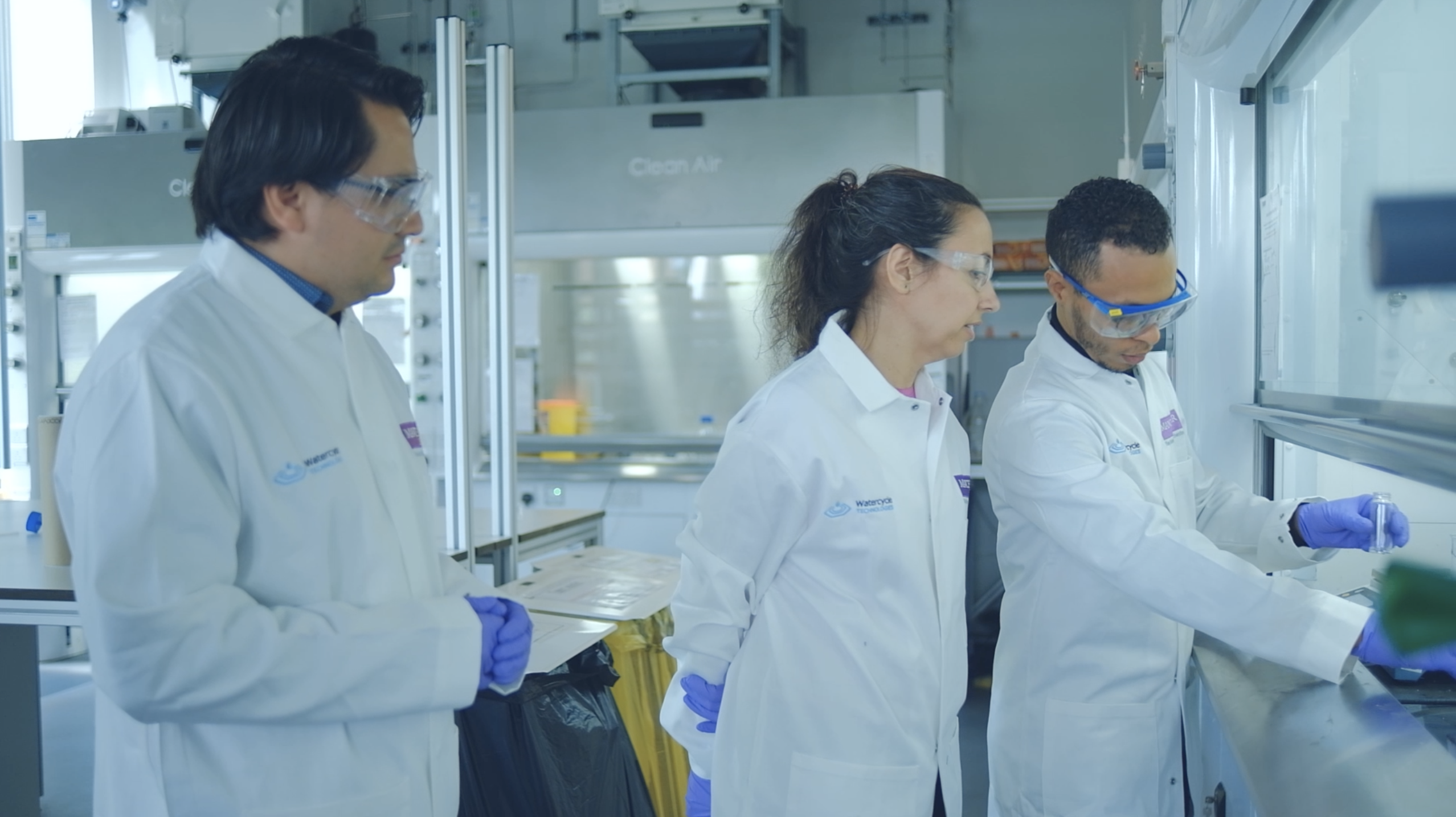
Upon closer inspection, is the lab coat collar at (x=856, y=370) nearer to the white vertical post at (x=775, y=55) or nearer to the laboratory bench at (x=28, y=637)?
the laboratory bench at (x=28, y=637)

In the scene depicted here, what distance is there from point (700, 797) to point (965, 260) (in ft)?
2.60

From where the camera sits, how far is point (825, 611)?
1299mm

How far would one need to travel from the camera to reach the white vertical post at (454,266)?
2.26 meters

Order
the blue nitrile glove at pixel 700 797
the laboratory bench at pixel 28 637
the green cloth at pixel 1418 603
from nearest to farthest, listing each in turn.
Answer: the green cloth at pixel 1418 603 → the blue nitrile glove at pixel 700 797 → the laboratory bench at pixel 28 637

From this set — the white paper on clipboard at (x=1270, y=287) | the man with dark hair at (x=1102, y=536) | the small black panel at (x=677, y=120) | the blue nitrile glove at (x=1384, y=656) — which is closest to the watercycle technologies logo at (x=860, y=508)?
the man with dark hair at (x=1102, y=536)

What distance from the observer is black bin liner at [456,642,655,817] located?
1667mm

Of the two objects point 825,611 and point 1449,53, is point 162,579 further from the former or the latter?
point 1449,53

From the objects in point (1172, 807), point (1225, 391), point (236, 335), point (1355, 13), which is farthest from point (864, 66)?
point (236, 335)

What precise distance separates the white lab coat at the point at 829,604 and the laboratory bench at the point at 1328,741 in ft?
1.15

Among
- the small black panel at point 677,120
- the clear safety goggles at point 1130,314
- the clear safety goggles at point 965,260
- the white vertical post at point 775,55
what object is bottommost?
the clear safety goggles at point 1130,314

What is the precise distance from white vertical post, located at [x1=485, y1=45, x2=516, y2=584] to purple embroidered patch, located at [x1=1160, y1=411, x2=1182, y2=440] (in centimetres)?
144

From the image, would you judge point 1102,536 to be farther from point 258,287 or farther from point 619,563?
point 619,563

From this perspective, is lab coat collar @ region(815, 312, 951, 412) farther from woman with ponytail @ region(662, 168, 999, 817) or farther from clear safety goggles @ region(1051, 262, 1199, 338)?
clear safety goggles @ region(1051, 262, 1199, 338)

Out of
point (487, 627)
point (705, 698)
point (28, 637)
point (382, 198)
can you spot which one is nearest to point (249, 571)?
point (487, 627)
